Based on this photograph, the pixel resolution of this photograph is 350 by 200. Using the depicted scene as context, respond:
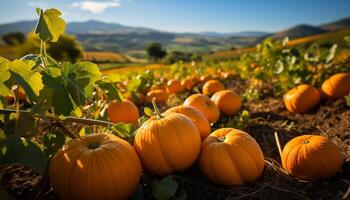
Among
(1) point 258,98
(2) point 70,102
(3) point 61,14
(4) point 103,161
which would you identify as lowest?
(1) point 258,98

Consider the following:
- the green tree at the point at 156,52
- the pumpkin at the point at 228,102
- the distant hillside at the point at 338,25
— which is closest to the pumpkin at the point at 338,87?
the pumpkin at the point at 228,102

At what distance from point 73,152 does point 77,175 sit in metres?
0.16

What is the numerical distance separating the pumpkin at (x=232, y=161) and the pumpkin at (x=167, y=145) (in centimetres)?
12

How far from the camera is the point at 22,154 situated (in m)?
1.54

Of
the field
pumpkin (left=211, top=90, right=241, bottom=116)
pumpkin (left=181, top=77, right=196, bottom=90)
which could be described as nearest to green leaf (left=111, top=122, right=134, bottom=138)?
the field

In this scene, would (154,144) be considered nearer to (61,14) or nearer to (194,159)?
(194,159)

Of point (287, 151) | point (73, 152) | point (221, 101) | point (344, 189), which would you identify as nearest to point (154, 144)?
point (73, 152)

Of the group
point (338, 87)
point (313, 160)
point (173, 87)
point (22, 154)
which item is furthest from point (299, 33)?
point (22, 154)

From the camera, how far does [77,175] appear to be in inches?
72.6

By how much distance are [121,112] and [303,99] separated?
8.40 ft

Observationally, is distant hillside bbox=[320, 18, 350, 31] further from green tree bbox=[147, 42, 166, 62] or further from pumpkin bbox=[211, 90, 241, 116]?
pumpkin bbox=[211, 90, 241, 116]

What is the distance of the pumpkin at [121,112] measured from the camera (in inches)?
145

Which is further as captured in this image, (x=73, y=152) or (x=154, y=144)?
(x=154, y=144)

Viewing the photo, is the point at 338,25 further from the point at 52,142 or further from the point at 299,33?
the point at 52,142
